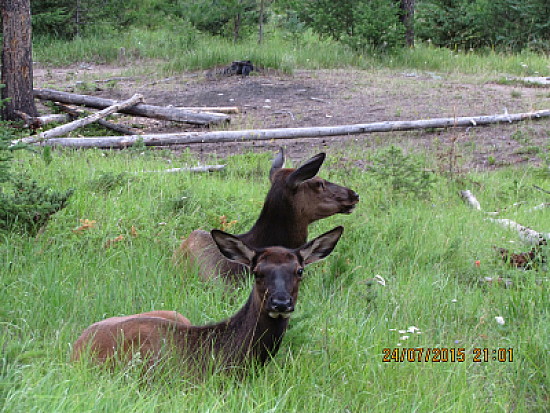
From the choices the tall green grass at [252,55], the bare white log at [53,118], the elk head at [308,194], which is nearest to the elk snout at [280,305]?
the elk head at [308,194]

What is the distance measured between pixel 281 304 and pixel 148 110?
9608mm

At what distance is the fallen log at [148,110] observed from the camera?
500 inches

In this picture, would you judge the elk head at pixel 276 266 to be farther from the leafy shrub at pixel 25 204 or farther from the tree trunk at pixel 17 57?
the tree trunk at pixel 17 57

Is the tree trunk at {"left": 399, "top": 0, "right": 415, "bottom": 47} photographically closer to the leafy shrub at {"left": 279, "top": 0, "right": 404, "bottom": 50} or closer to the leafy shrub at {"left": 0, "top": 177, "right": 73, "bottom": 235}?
the leafy shrub at {"left": 279, "top": 0, "right": 404, "bottom": 50}

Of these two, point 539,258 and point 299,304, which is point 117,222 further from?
point 539,258

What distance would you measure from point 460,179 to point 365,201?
170 centimetres

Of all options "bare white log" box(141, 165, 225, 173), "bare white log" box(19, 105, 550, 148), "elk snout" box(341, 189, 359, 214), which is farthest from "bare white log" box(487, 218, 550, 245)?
"bare white log" box(141, 165, 225, 173)

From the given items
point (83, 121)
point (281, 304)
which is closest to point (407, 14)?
point (83, 121)

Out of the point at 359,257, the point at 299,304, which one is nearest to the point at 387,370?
the point at 299,304

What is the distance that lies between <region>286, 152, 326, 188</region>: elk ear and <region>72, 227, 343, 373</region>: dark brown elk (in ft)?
5.21

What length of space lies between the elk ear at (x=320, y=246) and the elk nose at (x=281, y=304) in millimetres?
507

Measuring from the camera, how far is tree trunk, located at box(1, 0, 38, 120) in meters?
11.4

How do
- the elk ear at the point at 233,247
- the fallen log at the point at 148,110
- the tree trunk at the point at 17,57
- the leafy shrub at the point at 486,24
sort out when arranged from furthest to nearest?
the leafy shrub at the point at 486,24, the fallen log at the point at 148,110, the tree trunk at the point at 17,57, the elk ear at the point at 233,247

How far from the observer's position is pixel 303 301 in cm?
559
